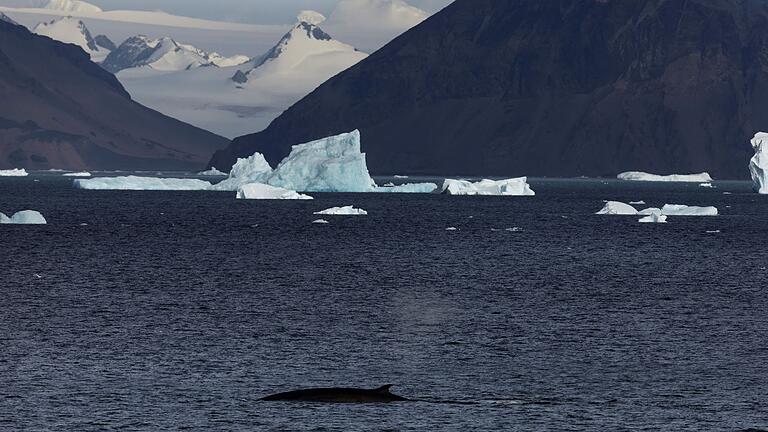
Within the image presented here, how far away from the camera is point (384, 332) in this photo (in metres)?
46.9

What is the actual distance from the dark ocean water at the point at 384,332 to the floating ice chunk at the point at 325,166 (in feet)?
230

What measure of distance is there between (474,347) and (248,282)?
2462 cm

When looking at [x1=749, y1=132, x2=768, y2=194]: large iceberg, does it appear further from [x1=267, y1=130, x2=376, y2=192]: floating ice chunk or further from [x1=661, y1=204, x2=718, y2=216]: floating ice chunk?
[x1=267, y1=130, x2=376, y2=192]: floating ice chunk

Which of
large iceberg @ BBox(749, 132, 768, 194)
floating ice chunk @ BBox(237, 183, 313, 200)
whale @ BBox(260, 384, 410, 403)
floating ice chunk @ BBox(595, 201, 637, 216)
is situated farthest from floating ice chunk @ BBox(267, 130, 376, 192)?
whale @ BBox(260, 384, 410, 403)

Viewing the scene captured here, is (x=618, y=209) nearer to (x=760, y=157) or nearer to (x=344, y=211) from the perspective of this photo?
(x=344, y=211)

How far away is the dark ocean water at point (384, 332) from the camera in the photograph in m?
32.4

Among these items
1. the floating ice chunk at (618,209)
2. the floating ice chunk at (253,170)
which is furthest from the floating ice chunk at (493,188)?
the floating ice chunk at (618,209)

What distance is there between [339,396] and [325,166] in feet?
457

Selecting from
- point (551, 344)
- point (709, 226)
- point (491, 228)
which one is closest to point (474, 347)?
point (551, 344)

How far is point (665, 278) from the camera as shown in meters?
70.4

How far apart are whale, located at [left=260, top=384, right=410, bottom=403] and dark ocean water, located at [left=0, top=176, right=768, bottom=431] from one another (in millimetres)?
614

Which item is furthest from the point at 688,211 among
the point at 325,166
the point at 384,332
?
the point at 384,332

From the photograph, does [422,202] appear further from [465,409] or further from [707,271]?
[465,409]

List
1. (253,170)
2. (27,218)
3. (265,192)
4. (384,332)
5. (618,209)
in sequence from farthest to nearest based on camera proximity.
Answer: (253,170) → (265,192) → (618,209) → (27,218) → (384,332)
